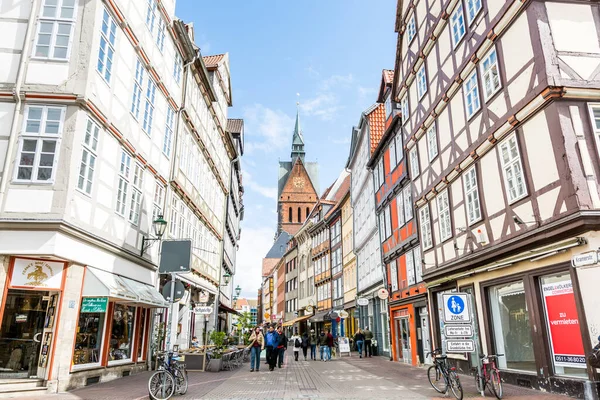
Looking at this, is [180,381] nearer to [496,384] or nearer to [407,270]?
[496,384]

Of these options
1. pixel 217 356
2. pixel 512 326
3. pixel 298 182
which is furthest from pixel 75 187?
pixel 298 182

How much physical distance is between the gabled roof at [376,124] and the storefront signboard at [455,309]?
18.5 m

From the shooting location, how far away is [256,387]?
1184 cm

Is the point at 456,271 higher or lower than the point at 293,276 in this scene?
lower

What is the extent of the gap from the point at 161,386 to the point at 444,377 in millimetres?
5785

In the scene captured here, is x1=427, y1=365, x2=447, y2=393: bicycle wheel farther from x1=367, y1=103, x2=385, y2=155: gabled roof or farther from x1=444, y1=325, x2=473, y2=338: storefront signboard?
x1=367, y1=103, x2=385, y2=155: gabled roof

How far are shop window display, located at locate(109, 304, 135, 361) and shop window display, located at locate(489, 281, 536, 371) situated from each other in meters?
10.7

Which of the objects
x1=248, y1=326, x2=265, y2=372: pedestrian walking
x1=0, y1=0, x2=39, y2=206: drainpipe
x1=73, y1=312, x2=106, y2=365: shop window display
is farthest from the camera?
x1=248, y1=326, x2=265, y2=372: pedestrian walking

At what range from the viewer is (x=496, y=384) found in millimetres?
9078

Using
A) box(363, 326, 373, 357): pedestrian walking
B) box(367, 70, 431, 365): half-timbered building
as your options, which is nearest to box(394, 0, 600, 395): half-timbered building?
box(367, 70, 431, 365): half-timbered building

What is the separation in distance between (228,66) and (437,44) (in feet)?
56.4

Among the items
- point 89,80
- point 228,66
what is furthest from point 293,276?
point 89,80

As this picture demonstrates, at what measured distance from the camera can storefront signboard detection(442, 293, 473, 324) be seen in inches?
389

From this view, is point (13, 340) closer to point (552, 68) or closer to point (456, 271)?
point (456, 271)
